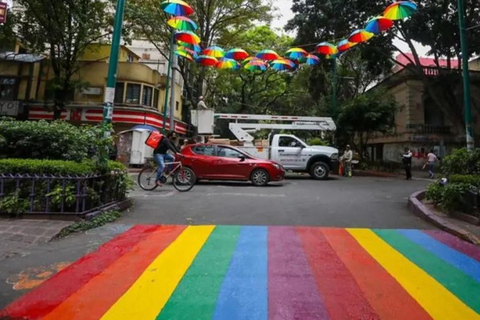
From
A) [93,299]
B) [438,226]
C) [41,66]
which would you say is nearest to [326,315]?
[93,299]

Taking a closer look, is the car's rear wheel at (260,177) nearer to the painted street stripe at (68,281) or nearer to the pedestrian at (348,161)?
the pedestrian at (348,161)

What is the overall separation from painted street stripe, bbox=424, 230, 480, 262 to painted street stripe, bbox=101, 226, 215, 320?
146 inches

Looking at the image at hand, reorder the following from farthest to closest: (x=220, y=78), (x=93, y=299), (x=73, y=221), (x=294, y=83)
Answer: (x=294, y=83)
(x=220, y=78)
(x=73, y=221)
(x=93, y=299)

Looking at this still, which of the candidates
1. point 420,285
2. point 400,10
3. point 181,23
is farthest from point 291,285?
point 181,23

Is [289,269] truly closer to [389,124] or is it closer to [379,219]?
[379,219]

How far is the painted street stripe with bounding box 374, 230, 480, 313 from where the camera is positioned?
3.75 meters

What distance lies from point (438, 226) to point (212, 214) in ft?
14.2

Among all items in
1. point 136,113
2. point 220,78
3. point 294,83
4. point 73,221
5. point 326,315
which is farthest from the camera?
point 294,83

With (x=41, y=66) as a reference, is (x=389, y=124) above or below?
below

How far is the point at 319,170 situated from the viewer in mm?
17094

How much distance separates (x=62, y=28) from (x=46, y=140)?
14.9 meters

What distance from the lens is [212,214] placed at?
7902 mm

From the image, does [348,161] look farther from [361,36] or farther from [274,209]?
[274,209]

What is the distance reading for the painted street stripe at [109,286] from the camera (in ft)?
11.0
